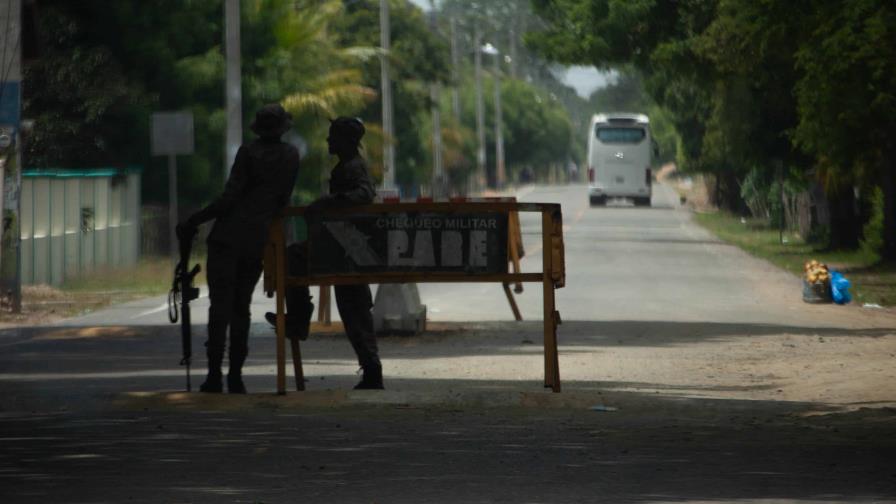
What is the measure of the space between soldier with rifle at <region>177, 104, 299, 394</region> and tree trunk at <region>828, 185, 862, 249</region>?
3054cm

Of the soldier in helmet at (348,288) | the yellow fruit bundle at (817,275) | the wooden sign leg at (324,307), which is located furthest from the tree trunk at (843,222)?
the soldier in helmet at (348,288)

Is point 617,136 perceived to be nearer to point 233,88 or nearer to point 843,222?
point 843,222

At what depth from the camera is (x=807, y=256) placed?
41156 mm

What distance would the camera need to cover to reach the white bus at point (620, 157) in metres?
84.8

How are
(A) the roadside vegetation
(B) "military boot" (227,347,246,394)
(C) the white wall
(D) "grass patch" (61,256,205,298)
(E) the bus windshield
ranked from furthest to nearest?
(E) the bus windshield → (D) "grass patch" (61,256,205,298) → (A) the roadside vegetation → (C) the white wall → (B) "military boot" (227,347,246,394)

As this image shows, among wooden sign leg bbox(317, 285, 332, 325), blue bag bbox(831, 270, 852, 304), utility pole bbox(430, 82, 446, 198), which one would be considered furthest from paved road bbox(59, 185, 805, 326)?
utility pole bbox(430, 82, 446, 198)

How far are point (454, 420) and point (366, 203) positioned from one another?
1974 mm

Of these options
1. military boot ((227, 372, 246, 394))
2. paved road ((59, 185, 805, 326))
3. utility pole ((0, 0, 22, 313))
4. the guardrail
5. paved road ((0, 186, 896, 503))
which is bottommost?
paved road ((0, 186, 896, 503))

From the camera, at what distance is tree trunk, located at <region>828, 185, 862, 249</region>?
42.1 meters

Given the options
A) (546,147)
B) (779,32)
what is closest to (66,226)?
(779,32)

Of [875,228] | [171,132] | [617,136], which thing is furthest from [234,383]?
[617,136]

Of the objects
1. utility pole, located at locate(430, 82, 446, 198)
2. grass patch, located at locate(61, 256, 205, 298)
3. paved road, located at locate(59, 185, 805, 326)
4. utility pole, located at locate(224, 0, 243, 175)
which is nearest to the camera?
paved road, located at locate(59, 185, 805, 326)

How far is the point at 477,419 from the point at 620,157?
73.7 meters

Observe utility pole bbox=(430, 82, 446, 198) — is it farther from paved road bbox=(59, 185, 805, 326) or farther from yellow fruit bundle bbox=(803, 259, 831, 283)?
yellow fruit bundle bbox=(803, 259, 831, 283)
